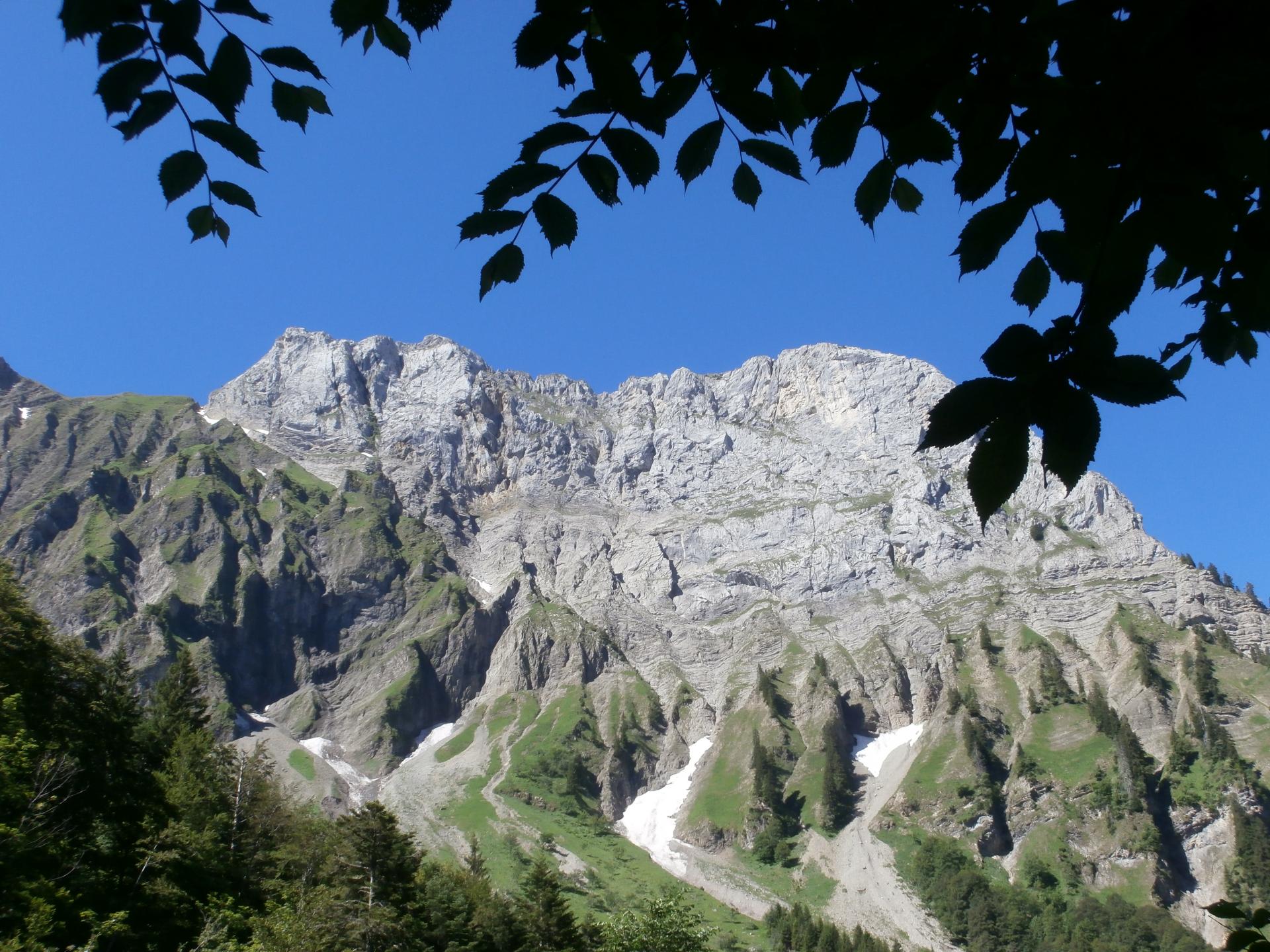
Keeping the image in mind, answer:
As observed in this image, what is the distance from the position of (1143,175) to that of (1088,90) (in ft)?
1.09

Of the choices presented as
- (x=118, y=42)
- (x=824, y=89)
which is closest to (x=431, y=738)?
(x=118, y=42)

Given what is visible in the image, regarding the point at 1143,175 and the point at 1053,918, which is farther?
the point at 1053,918

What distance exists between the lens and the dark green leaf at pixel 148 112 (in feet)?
11.1

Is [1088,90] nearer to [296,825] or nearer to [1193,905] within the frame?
[296,825]

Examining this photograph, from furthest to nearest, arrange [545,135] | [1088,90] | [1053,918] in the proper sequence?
[1053,918] < [545,135] < [1088,90]

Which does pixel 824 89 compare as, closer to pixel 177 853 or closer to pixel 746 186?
pixel 746 186

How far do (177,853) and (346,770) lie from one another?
151 m

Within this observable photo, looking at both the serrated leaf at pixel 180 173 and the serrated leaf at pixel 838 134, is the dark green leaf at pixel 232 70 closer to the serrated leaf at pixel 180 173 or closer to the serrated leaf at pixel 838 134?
the serrated leaf at pixel 180 173

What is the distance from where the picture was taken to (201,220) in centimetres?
408

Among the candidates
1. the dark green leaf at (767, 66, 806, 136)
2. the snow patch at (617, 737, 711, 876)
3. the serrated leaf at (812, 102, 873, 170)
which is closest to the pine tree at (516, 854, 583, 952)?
the dark green leaf at (767, 66, 806, 136)

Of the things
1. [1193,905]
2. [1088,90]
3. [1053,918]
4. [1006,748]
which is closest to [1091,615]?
[1006,748]

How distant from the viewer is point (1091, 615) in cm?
16562

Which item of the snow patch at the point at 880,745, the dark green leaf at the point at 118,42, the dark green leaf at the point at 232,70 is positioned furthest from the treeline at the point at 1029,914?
the dark green leaf at the point at 118,42

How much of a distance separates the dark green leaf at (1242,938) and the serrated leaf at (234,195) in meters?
6.40
